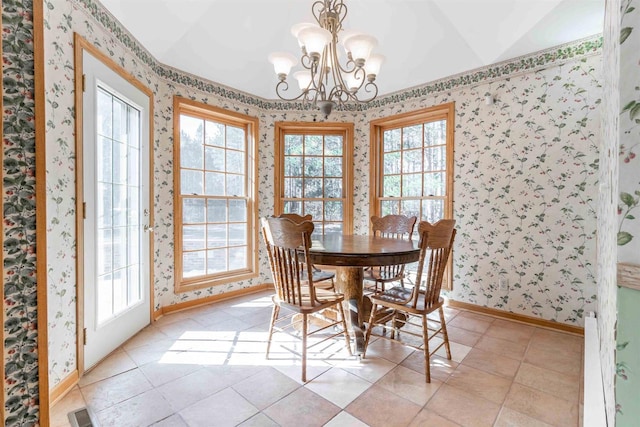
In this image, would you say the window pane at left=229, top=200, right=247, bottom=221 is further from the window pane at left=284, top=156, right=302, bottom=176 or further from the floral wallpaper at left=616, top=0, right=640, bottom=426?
the floral wallpaper at left=616, top=0, right=640, bottom=426

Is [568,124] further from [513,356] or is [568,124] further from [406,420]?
[406,420]

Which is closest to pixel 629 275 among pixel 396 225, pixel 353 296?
pixel 353 296

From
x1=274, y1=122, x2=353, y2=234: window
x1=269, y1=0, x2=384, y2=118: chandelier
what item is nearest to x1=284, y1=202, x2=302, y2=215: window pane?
x1=274, y1=122, x2=353, y2=234: window

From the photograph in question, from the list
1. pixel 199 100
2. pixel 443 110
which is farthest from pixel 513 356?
pixel 199 100

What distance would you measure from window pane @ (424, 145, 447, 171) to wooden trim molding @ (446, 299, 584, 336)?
1.57 m

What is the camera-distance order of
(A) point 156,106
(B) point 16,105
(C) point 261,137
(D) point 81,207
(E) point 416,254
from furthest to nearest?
(C) point 261,137 < (A) point 156,106 < (E) point 416,254 < (D) point 81,207 < (B) point 16,105

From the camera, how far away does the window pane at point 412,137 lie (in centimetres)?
369

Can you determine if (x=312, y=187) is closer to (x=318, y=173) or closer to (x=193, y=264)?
(x=318, y=173)

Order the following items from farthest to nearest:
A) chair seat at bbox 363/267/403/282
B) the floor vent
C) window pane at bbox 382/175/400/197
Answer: window pane at bbox 382/175/400/197, chair seat at bbox 363/267/403/282, the floor vent

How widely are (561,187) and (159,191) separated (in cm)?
385

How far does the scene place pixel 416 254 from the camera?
2141mm

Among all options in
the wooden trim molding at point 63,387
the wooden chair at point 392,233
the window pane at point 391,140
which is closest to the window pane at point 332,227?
the wooden chair at point 392,233

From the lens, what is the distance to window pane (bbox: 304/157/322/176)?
158 inches

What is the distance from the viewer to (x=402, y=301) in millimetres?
2039
